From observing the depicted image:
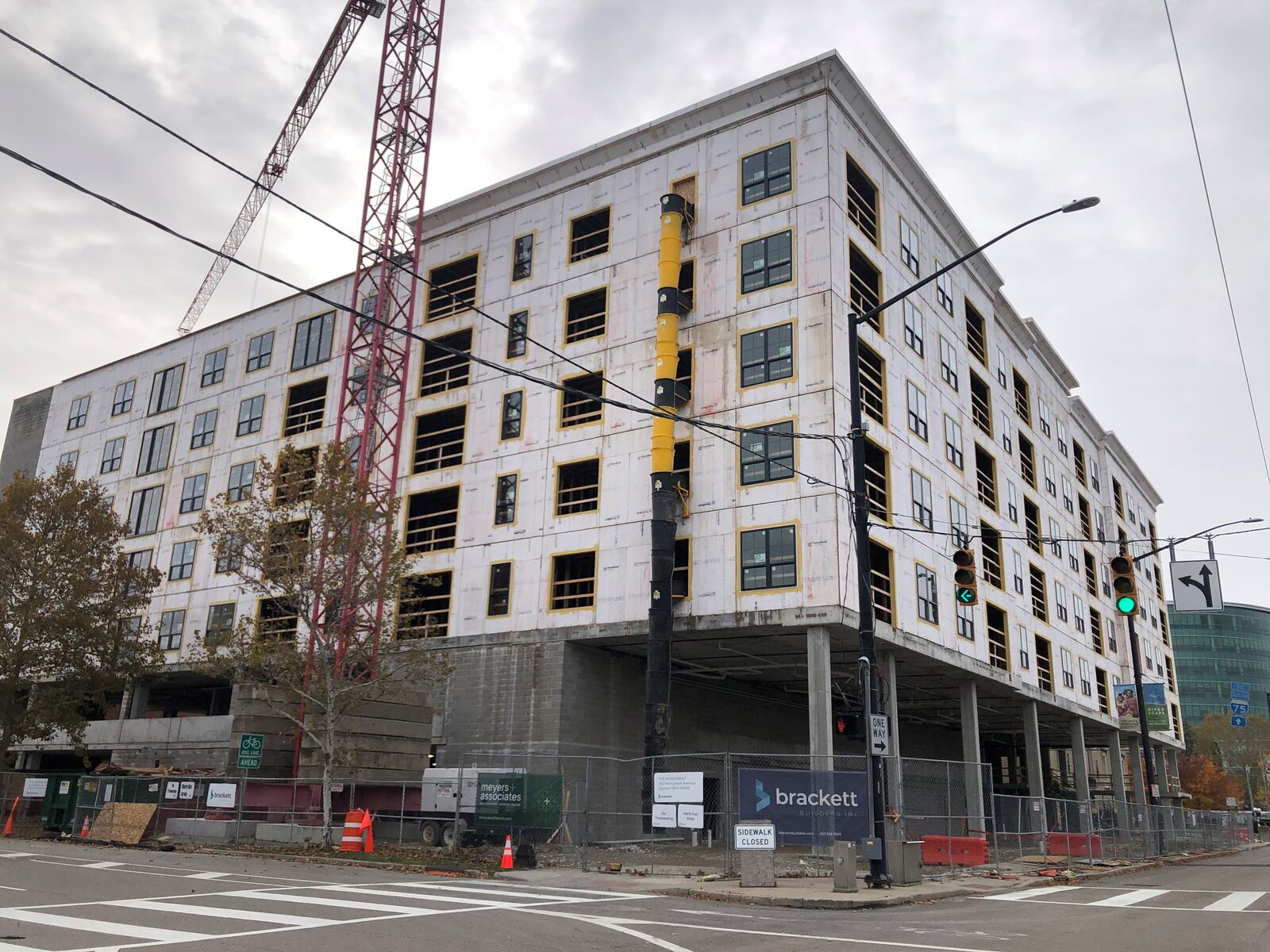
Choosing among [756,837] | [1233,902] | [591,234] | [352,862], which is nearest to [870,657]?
[756,837]

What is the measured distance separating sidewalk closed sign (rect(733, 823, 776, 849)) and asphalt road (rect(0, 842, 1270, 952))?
2.05 metres

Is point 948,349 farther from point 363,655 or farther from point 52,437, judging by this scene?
point 52,437

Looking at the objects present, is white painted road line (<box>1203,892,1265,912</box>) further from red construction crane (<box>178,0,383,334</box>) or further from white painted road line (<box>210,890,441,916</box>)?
red construction crane (<box>178,0,383,334</box>)

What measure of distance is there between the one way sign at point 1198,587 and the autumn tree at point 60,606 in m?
37.6

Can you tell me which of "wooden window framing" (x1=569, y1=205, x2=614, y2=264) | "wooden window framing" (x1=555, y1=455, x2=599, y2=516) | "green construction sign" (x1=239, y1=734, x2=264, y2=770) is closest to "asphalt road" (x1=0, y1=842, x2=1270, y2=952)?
"green construction sign" (x1=239, y1=734, x2=264, y2=770)

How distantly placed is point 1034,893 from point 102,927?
16.2m

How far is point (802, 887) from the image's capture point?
19188 mm

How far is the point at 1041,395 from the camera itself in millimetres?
56312

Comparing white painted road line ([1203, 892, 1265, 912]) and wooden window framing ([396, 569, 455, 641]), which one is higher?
wooden window framing ([396, 569, 455, 641])

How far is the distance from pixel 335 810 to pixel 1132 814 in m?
26.7

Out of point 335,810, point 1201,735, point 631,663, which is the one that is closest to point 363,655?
Answer: point 335,810

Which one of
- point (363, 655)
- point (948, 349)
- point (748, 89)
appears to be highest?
point (748, 89)

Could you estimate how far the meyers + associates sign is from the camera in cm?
1964

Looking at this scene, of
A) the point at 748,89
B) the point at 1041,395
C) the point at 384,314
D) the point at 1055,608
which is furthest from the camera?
the point at 1041,395
